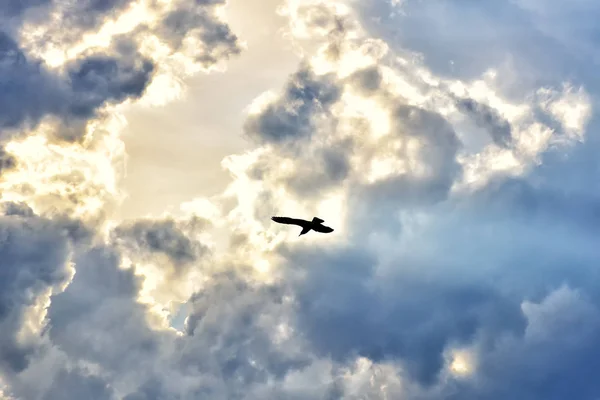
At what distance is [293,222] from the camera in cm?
8881

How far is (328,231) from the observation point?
8800 cm

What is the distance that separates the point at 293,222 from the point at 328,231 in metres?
6.64
